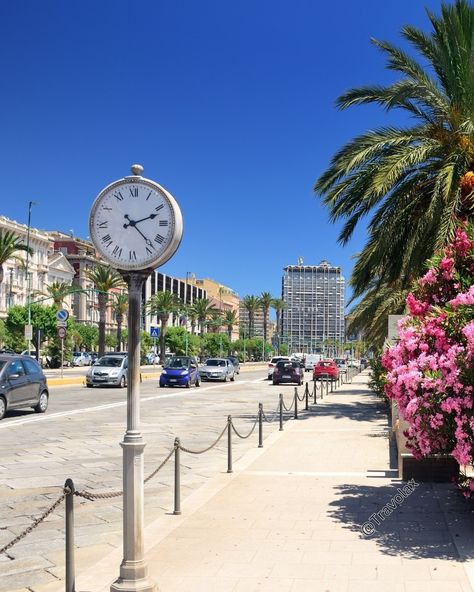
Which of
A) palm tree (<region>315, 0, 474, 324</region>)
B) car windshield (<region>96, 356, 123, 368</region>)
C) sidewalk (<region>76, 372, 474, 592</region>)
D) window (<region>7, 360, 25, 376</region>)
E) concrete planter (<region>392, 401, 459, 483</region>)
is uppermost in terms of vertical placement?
palm tree (<region>315, 0, 474, 324</region>)

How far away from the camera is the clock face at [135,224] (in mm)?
4988

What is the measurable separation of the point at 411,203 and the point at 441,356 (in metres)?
11.5

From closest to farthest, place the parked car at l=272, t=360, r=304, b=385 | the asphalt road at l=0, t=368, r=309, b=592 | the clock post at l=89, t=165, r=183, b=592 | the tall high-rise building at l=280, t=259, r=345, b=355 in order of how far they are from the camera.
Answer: the clock post at l=89, t=165, r=183, b=592 < the asphalt road at l=0, t=368, r=309, b=592 < the parked car at l=272, t=360, r=304, b=385 < the tall high-rise building at l=280, t=259, r=345, b=355

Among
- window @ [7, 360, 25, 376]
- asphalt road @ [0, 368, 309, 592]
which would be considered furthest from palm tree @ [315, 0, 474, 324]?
window @ [7, 360, 25, 376]

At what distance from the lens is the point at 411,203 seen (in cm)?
1711

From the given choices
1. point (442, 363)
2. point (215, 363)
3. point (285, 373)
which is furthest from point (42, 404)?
point (215, 363)

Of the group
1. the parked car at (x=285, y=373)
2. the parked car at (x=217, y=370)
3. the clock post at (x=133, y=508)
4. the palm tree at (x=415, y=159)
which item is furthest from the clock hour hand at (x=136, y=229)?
the parked car at (x=217, y=370)

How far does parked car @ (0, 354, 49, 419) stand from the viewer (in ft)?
57.8

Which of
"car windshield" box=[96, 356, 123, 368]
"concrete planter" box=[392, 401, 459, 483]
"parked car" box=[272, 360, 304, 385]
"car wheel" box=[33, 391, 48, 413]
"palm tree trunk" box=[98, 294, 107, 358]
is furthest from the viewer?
"palm tree trunk" box=[98, 294, 107, 358]

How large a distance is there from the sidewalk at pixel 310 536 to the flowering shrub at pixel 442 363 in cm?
75

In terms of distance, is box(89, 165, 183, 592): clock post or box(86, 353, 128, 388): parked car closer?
box(89, 165, 183, 592): clock post

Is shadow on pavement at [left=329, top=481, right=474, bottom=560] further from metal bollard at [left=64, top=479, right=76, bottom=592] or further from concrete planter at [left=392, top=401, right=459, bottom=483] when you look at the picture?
metal bollard at [left=64, top=479, right=76, bottom=592]

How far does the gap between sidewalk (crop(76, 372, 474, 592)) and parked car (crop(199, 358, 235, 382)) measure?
1291 inches

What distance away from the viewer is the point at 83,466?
11.0 metres
